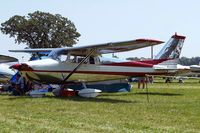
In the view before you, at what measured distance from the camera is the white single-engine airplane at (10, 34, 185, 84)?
17.3m

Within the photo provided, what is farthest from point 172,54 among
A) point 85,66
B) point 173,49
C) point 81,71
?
point 81,71

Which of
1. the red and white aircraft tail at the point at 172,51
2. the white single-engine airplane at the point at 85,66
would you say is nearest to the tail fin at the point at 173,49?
the red and white aircraft tail at the point at 172,51

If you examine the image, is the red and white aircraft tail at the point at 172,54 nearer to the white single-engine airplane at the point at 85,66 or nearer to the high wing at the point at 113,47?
the white single-engine airplane at the point at 85,66

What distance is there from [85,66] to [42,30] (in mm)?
51703

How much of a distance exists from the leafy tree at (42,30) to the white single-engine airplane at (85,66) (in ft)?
160

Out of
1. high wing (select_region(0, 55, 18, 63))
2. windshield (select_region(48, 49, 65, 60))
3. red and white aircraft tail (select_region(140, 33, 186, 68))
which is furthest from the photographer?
high wing (select_region(0, 55, 18, 63))

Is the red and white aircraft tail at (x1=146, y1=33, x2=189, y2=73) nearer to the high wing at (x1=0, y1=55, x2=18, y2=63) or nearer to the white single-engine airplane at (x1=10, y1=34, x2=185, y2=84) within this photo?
the white single-engine airplane at (x1=10, y1=34, x2=185, y2=84)

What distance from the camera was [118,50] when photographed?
19.0 metres

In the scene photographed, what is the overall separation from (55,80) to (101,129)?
33.1ft

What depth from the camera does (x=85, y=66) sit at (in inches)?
734

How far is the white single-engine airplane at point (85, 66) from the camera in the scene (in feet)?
56.9

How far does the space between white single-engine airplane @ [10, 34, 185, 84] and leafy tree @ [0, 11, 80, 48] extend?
160ft

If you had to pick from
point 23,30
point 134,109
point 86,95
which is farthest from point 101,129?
point 23,30

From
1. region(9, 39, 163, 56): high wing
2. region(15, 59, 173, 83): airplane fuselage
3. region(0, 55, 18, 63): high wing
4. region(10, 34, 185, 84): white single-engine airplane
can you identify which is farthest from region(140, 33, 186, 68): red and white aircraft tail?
region(0, 55, 18, 63): high wing
